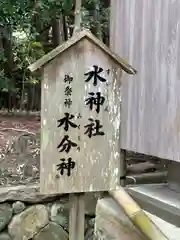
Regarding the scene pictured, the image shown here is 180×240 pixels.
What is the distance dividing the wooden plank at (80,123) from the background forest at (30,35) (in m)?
3.57

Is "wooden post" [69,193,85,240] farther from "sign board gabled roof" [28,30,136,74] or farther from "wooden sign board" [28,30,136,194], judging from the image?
"sign board gabled roof" [28,30,136,74]

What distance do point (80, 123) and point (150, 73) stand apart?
1.08 metres

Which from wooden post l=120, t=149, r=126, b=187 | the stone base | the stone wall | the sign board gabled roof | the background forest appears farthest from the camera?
the background forest

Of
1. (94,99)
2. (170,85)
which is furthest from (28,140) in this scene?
(94,99)

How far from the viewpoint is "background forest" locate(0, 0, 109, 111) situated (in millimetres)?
6395

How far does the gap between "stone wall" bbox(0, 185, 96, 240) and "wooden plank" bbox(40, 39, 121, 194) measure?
311 cm

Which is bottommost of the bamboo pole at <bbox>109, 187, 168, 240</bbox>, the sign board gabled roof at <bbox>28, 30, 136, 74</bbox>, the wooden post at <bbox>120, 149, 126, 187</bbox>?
the bamboo pole at <bbox>109, 187, 168, 240</bbox>

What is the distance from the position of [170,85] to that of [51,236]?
3.23 metres

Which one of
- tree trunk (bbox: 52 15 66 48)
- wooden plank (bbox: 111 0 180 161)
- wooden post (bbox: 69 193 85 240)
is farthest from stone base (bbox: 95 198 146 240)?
tree trunk (bbox: 52 15 66 48)

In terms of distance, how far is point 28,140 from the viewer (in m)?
6.59

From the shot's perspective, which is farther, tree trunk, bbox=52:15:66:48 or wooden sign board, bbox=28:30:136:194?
tree trunk, bbox=52:15:66:48

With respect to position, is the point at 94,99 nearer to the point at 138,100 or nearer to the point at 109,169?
the point at 109,169

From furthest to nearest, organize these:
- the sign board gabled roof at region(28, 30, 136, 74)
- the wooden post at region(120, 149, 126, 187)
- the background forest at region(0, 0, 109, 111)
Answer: the background forest at region(0, 0, 109, 111) < the wooden post at region(120, 149, 126, 187) < the sign board gabled roof at region(28, 30, 136, 74)

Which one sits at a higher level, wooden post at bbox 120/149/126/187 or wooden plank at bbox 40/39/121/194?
wooden plank at bbox 40/39/121/194
